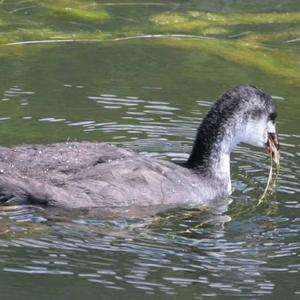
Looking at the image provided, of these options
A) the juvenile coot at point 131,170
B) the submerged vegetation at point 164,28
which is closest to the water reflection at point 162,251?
the juvenile coot at point 131,170

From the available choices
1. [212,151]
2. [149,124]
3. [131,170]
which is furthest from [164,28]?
[131,170]

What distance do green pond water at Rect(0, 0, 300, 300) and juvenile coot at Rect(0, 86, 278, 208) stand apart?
0.48 feet

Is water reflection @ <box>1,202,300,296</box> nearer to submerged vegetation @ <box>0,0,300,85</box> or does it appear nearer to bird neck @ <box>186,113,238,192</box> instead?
bird neck @ <box>186,113,238,192</box>

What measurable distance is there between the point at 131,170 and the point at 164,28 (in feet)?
19.3

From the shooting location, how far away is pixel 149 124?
12.1 metres

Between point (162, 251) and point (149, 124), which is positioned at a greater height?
point (149, 124)

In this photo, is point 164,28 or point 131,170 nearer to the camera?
point 131,170

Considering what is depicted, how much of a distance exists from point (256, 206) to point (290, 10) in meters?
6.73

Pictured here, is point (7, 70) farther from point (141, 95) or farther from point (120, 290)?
point (120, 290)

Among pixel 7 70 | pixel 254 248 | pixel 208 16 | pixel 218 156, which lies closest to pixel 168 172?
pixel 218 156

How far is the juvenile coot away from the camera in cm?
988

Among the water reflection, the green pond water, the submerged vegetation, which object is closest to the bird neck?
the green pond water

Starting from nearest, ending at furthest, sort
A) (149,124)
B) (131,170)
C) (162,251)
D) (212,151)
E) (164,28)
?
(162,251), (131,170), (212,151), (149,124), (164,28)

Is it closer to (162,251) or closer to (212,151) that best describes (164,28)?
(212,151)
